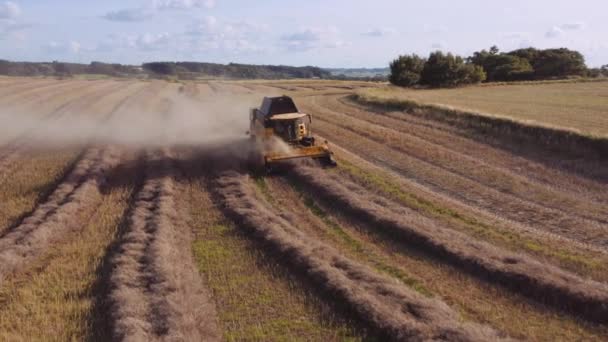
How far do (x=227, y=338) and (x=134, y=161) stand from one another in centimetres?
1380

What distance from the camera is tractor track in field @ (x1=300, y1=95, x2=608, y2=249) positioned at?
11664 millimetres

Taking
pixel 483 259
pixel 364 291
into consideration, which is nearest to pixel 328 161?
pixel 483 259

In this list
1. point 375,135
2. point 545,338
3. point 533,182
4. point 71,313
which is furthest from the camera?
point 375,135

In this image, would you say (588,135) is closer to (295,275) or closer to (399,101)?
(295,275)

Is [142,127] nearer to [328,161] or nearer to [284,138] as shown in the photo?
[284,138]

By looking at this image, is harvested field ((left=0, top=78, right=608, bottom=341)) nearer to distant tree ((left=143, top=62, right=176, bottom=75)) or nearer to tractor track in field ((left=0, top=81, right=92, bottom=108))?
tractor track in field ((left=0, top=81, right=92, bottom=108))

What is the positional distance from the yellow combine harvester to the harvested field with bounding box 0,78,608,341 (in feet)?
2.08

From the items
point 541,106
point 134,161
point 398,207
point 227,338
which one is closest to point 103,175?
point 134,161

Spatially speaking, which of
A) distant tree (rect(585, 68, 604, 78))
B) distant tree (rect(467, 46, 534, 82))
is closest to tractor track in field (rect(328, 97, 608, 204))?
distant tree (rect(467, 46, 534, 82))

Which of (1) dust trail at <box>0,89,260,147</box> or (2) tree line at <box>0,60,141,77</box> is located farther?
(2) tree line at <box>0,60,141,77</box>

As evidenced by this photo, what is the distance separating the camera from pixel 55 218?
41.2ft

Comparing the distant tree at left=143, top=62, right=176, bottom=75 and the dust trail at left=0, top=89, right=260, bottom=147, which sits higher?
the dust trail at left=0, top=89, right=260, bottom=147

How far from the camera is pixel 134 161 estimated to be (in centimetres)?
2017

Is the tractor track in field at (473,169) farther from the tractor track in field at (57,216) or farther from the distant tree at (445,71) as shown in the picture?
the distant tree at (445,71)
